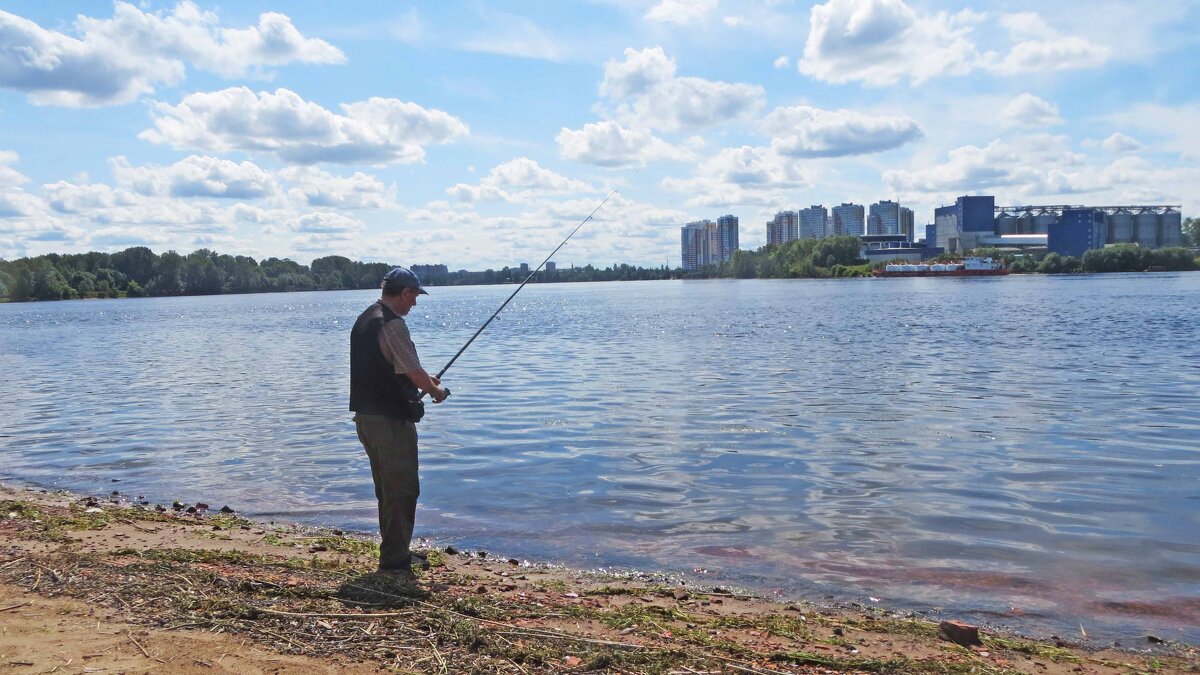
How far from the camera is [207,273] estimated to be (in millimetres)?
193250

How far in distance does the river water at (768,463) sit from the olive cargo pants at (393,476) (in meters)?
1.83

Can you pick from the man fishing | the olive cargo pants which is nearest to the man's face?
the man fishing

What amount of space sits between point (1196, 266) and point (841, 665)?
643ft

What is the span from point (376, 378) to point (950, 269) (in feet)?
620

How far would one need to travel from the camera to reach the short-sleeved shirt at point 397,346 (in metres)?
6.45

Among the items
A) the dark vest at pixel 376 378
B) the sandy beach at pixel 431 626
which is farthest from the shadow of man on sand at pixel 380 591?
the dark vest at pixel 376 378

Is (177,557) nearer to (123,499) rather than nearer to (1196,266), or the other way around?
(123,499)

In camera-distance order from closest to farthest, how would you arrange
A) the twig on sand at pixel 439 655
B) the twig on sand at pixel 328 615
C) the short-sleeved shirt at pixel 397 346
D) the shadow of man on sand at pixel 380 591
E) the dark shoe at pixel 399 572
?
the twig on sand at pixel 439 655 < the twig on sand at pixel 328 615 < the shadow of man on sand at pixel 380 591 < the short-sleeved shirt at pixel 397 346 < the dark shoe at pixel 399 572

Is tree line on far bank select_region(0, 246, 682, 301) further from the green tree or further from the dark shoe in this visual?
the dark shoe

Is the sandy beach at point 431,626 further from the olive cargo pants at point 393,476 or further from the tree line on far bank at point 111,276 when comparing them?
the tree line on far bank at point 111,276

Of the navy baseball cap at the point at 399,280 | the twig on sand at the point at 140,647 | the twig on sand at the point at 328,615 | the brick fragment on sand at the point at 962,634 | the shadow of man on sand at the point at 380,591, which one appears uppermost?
the navy baseball cap at the point at 399,280

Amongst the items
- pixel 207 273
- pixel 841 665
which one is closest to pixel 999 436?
pixel 841 665

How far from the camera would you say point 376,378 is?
6.57 m

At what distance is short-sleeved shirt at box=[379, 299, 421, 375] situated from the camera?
21.1ft
